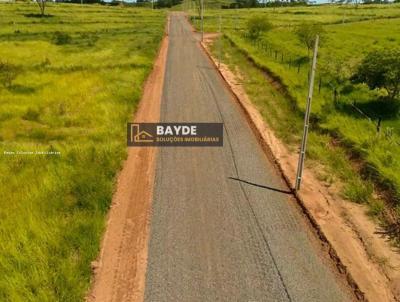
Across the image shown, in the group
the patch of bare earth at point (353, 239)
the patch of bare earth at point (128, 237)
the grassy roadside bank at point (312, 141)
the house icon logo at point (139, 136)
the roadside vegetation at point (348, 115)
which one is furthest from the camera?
the house icon logo at point (139, 136)

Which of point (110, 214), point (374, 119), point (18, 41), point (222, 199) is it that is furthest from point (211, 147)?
point (18, 41)

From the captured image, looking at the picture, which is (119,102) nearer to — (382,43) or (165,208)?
(165,208)

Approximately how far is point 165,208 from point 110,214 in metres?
1.56

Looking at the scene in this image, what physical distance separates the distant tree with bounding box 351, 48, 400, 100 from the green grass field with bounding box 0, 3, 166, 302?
12.3m

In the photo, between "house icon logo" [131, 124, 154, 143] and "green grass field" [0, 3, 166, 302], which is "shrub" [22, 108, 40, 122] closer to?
"green grass field" [0, 3, 166, 302]

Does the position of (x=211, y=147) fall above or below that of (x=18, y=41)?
below

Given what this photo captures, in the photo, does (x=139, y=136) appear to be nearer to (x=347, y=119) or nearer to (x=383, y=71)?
(x=347, y=119)

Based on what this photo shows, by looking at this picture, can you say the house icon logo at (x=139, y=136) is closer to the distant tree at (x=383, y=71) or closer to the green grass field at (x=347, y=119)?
the green grass field at (x=347, y=119)

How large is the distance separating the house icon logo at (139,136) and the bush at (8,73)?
39.5 ft

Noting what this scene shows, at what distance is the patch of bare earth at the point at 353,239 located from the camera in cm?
840

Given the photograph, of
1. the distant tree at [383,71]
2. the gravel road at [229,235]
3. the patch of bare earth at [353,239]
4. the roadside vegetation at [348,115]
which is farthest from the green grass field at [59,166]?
the distant tree at [383,71]

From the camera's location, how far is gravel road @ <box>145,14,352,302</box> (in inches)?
322

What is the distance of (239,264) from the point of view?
8.87m

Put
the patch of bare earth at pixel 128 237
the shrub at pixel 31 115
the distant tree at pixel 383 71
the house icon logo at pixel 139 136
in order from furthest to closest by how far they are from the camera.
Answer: the shrub at pixel 31 115, the distant tree at pixel 383 71, the house icon logo at pixel 139 136, the patch of bare earth at pixel 128 237
